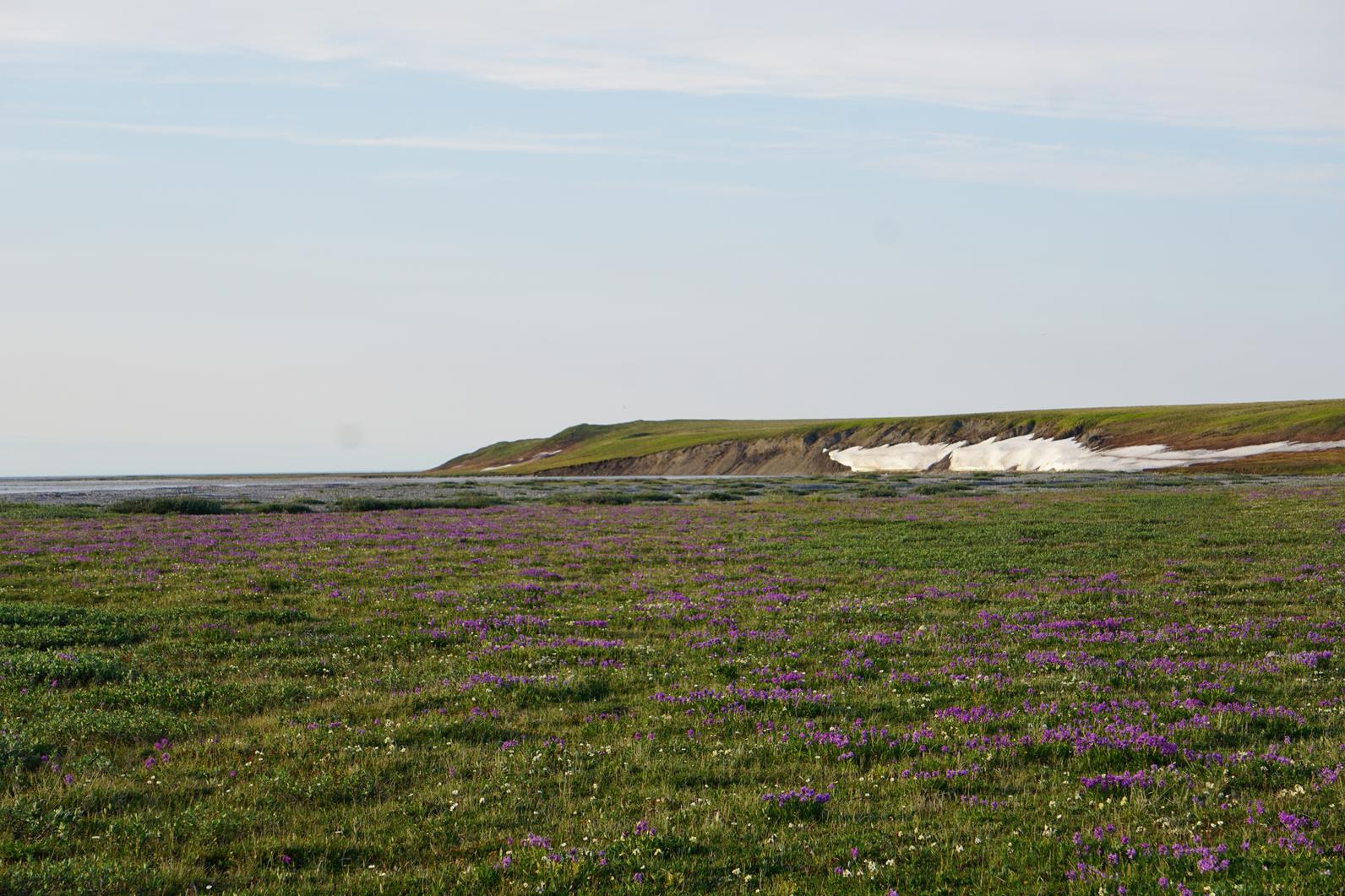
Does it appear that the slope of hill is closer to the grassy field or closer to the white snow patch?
the white snow patch

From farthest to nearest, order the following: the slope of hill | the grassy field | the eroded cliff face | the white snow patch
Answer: the eroded cliff face < the slope of hill < the white snow patch < the grassy field

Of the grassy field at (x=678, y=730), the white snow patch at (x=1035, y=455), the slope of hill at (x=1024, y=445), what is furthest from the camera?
the slope of hill at (x=1024, y=445)

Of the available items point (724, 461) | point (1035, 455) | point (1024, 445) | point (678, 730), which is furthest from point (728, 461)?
point (678, 730)

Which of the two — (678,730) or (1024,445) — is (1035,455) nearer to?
(1024,445)

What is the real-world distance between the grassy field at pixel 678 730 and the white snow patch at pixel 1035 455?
91582mm

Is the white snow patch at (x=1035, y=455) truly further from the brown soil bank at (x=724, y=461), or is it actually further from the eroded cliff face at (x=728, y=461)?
the brown soil bank at (x=724, y=461)

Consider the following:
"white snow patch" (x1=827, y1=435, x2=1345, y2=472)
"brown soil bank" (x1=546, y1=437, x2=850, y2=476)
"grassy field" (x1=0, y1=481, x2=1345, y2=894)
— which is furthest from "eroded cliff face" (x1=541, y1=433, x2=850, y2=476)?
"grassy field" (x1=0, y1=481, x2=1345, y2=894)

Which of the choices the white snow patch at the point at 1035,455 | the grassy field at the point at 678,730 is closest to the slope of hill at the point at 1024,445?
the white snow patch at the point at 1035,455

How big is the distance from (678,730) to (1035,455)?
12519 cm

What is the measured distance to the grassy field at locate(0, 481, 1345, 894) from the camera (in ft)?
27.3

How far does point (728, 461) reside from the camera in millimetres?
171875

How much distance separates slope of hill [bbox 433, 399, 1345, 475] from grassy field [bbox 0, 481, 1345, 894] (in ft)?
293

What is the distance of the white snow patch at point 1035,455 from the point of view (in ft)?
356

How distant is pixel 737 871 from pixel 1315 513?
42869 mm
